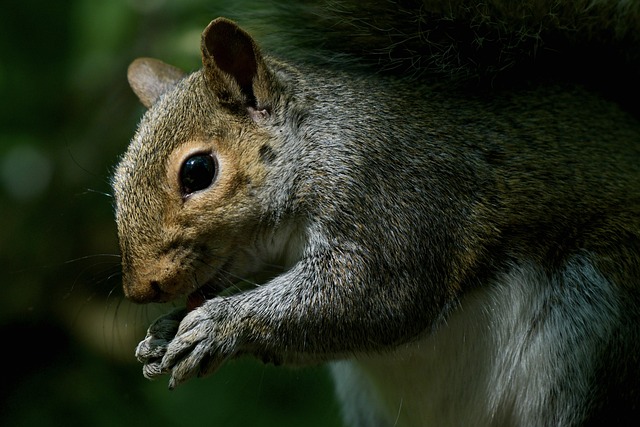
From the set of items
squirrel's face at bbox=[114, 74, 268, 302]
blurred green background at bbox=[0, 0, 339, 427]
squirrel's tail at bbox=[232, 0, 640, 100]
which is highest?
squirrel's tail at bbox=[232, 0, 640, 100]

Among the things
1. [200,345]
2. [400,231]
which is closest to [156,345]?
[200,345]

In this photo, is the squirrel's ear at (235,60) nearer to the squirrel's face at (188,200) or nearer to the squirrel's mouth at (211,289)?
the squirrel's face at (188,200)

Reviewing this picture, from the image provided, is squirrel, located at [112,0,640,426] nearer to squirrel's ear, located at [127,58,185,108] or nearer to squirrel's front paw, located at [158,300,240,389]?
squirrel's front paw, located at [158,300,240,389]

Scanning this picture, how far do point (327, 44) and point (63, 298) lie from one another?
1.53m

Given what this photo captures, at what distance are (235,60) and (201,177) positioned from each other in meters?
0.31

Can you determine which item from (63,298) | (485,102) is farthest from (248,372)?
(485,102)

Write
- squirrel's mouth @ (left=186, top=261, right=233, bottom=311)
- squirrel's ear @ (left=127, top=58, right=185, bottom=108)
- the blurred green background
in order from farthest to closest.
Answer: the blurred green background, squirrel's ear @ (left=127, top=58, right=185, bottom=108), squirrel's mouth @ (left=186, top=261, right=233, bottom=311)

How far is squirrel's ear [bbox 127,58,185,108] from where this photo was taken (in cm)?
265

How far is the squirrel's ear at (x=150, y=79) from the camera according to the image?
265 centimetres

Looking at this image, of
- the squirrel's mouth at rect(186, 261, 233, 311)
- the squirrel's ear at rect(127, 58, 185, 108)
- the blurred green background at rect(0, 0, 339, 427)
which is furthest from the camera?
the blurred green background at rect(0, 0, 339, 427)

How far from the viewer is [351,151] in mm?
2326

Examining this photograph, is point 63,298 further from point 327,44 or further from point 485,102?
point 485,102

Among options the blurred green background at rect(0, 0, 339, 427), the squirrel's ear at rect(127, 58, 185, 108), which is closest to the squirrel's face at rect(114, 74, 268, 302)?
the squirrel's ear at rect(127, 58, 185, 108)

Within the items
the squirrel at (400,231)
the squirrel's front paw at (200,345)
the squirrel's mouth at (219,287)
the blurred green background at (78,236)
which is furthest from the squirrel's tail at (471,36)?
the squirrel's front paw at (200,345)
